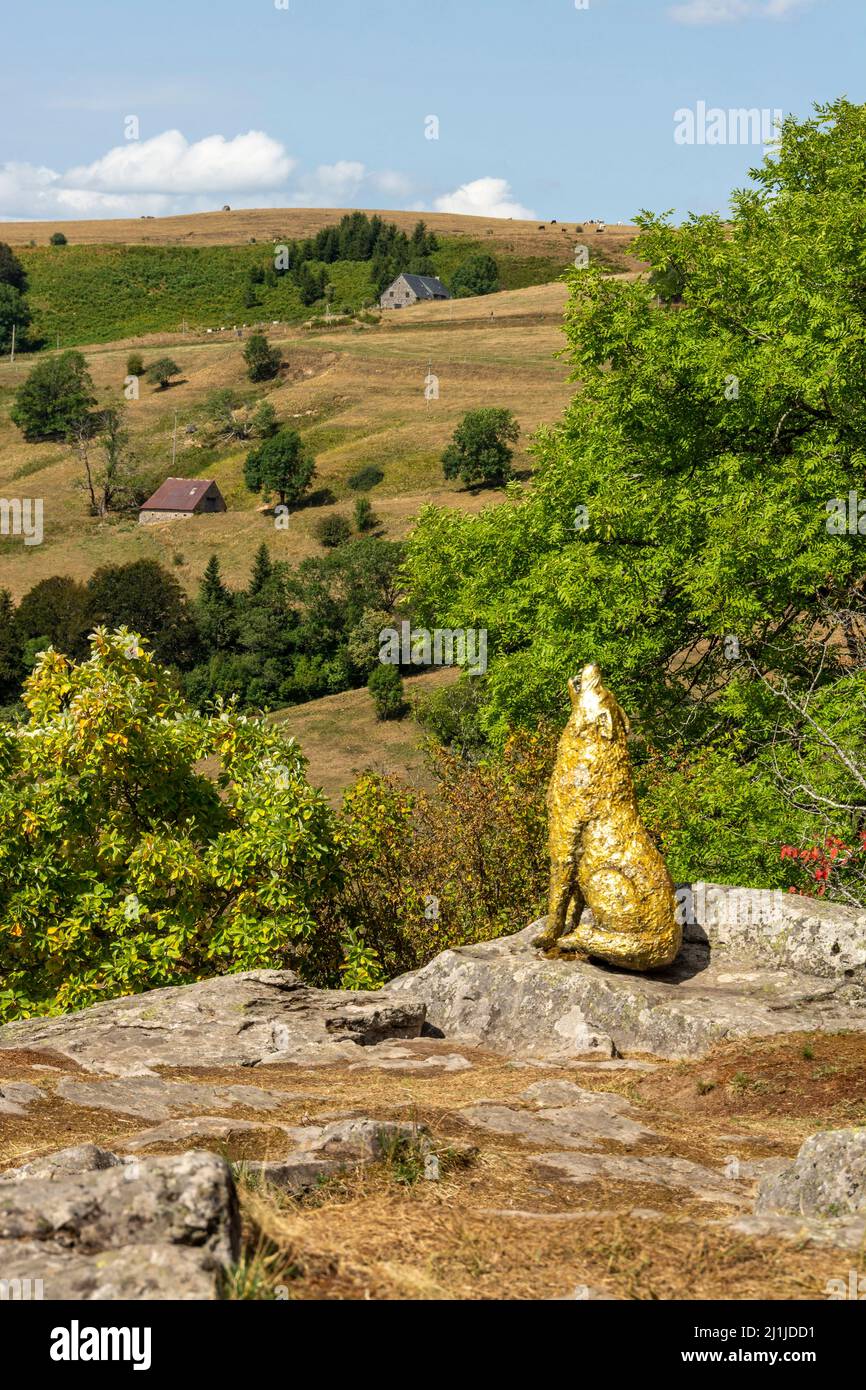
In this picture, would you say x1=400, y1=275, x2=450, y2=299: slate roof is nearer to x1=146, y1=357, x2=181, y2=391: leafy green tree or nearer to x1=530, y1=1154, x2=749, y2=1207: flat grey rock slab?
x1=146, y1=357, x2=181, y2=391: leafy green tree

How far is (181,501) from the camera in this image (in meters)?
96.9

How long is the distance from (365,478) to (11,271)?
260 ft

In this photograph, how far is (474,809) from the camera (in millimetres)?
18938

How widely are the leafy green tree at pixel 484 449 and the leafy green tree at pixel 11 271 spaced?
8168 cm

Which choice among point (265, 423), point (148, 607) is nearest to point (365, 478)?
point (265, 423)

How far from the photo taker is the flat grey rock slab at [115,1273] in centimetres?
473

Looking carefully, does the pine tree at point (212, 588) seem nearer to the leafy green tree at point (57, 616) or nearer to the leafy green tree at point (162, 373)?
the leafy green tree at point (57, 616)

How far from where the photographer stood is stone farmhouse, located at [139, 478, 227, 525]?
315 feet

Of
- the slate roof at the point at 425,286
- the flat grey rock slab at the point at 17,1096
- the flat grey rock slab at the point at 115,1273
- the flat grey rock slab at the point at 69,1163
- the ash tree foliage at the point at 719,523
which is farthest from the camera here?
the slate roof at the point at 425,286

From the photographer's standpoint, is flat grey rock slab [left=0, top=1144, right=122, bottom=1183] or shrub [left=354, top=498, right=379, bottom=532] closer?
flat grey rock slab [left=0, top=1144, right=122, bottom=1183]

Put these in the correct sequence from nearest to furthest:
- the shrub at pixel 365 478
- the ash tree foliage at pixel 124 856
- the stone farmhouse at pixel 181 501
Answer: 1. the ash tree foliage at pixel 124 856
2. the stone farmhouse at pixel 181 501
3. the shrub at pixel 365 478

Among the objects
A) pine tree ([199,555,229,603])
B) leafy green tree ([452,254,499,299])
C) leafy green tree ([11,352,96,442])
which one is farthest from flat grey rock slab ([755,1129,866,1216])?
leafy green tree ([452,254,499,299])

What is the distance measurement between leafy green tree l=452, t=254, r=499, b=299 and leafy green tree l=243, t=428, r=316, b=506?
211ft

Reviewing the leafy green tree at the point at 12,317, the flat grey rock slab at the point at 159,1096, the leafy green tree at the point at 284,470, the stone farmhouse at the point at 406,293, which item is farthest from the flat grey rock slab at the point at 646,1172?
the stone farmhouse at the point at 406,293
